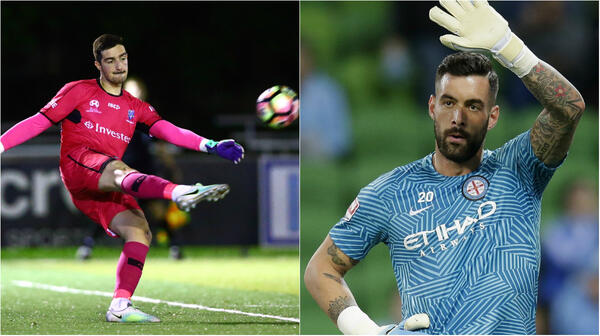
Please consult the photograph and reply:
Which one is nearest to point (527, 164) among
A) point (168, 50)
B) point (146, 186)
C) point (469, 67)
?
point (469, 67)

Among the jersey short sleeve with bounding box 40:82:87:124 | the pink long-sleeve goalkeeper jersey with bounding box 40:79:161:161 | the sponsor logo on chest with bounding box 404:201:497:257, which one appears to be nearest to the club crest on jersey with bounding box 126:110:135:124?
the pink long-sleeve goalkeeper jersey with bounding box 40:79:161:161

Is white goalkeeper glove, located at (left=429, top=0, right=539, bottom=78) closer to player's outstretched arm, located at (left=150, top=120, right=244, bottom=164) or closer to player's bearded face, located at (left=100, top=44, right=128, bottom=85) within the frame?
player's outstretched arm, located at (left=150, top=120, right=244, bottom=164)

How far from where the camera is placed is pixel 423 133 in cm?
559

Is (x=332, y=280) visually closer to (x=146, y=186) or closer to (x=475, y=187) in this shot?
(x=475, y=187)

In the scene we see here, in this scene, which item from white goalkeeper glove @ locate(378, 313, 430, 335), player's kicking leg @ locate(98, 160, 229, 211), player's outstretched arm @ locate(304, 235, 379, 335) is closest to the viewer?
white goalkeeper glove @ locate(378, 313, 430, 335)

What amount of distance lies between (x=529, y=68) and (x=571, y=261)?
290cm

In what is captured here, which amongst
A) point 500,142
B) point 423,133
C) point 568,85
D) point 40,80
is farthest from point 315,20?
point 40,80

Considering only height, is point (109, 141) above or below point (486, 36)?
below

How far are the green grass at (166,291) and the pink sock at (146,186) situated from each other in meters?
0.76

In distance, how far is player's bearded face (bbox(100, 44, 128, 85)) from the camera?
5.54 meters

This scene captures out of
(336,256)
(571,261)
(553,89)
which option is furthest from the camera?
(571,261)

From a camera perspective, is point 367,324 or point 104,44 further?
point 104,44

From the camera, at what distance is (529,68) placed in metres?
3.08

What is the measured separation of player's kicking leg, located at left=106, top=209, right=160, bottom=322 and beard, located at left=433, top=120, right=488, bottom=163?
2835mm
